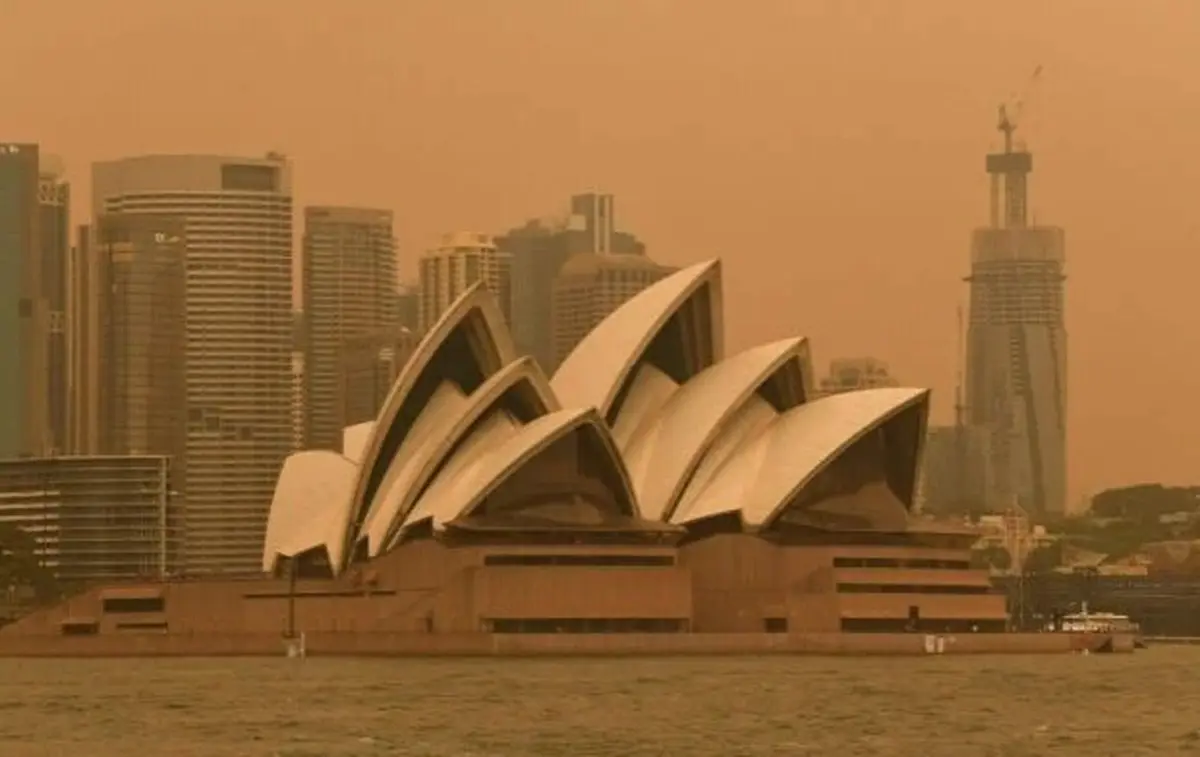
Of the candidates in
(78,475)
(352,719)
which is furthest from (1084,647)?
(78,475)

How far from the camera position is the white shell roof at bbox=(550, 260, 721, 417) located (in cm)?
9338

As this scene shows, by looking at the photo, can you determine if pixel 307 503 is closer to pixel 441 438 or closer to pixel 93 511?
pixel 441 438

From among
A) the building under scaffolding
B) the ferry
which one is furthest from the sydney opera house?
the building under scaffolding

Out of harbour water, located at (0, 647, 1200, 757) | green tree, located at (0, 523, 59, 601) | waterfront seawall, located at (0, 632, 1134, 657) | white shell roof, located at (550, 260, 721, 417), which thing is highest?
white shell roof, located at (550, 260, 721, 417)

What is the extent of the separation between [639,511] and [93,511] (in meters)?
64.7

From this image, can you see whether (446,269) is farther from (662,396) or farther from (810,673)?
(810,673)

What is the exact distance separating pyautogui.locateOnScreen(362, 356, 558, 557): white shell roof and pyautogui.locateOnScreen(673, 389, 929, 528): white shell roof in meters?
5.32

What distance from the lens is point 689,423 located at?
93.6m

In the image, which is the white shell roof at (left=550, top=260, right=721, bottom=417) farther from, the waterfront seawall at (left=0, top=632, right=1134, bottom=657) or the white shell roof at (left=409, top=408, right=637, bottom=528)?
the waterfront seawall at (left=0, top=632, right=1134, bottom=657)

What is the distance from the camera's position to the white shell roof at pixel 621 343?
306ft

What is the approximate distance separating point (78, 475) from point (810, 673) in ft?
264

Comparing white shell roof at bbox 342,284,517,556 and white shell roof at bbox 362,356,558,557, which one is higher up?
white shell roof at bbox 342,284,517,556

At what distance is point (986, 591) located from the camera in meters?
97.8

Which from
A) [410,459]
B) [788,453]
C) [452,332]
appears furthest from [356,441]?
[788,453]
